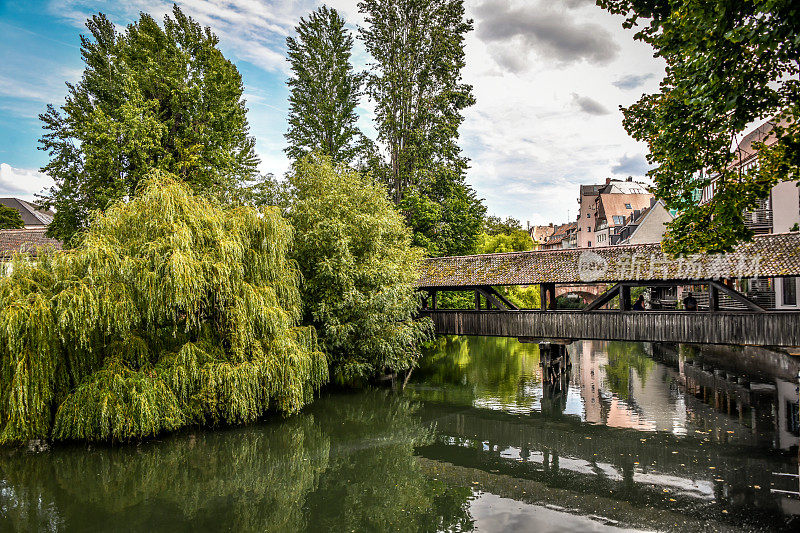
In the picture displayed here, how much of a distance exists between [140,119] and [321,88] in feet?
35.3

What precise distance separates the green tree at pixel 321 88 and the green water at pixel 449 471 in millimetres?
14497

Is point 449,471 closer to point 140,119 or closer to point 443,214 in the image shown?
point 140,119

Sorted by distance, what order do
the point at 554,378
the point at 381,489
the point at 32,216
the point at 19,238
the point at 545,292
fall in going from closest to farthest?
the point at 381,489
the point at 545,292
the point at 554,378
the point at 19,238
the point at 32,216

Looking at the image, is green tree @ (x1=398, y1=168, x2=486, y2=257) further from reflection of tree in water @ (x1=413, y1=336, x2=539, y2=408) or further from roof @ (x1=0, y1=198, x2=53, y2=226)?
roof @ (x1=0, y1=198, x2=53, y2=226)

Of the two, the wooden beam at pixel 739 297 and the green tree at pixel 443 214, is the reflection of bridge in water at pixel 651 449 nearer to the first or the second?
the wooden beam at pixel 739 297

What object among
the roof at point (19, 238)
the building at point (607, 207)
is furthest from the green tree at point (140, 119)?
the building at point (607, 207)

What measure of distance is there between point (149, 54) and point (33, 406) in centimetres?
1245

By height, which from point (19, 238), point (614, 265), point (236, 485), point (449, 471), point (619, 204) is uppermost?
point (619, 204)

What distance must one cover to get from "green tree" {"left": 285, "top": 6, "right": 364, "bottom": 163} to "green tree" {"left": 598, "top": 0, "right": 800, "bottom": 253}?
57.9 feet

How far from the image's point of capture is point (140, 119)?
15133 millimetres

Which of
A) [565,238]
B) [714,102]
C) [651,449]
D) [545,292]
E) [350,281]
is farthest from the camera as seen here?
[565,238]

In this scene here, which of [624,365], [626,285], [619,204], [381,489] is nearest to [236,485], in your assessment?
[381,489]

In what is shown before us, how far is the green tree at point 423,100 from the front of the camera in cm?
2338

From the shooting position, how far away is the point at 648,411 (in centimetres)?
1248
